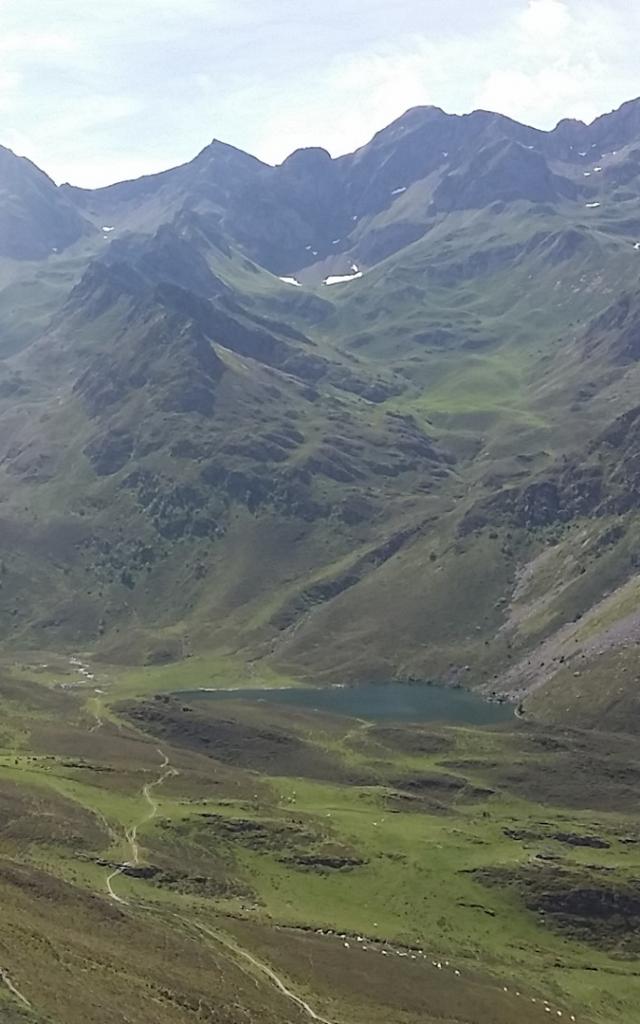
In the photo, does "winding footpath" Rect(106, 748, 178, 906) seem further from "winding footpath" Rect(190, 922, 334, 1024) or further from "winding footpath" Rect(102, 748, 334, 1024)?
"winding footpath" Rect(190, 922, 334, 1024)

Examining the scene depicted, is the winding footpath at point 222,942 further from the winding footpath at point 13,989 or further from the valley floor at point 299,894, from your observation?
the valley floor at point 299,894

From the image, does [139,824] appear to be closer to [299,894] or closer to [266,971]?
[299,894]

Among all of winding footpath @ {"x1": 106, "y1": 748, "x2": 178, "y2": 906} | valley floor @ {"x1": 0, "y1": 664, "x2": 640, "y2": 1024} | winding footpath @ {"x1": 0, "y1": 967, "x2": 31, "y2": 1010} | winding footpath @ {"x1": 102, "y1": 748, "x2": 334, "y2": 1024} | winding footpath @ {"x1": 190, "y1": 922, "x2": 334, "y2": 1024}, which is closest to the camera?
winding footpath @ {"x1": 0, "y1": 967, "x2": 31, "y2": 1010}

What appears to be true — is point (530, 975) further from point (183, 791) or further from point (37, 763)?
point (37, 763)

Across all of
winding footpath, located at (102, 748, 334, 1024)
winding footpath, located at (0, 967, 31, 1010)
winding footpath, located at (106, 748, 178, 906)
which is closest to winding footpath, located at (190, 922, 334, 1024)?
winding footpath, located at (102, 748, 334, 1024)

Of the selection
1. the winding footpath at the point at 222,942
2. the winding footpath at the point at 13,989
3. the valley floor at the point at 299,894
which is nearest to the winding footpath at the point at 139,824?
the winding footpath at the point at 222,942

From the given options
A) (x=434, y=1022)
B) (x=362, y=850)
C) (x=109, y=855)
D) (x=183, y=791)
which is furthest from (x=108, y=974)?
(x=183, y=791)

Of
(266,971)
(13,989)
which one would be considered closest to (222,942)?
(266,971)
